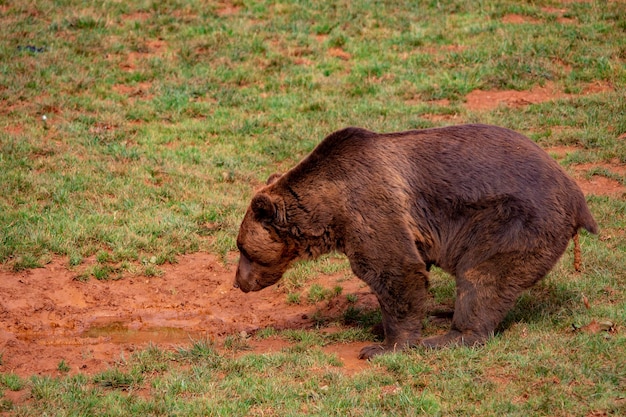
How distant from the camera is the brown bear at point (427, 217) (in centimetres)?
729

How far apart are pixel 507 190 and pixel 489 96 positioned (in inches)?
244

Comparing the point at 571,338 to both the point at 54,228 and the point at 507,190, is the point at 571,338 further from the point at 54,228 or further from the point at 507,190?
the point at 54,228

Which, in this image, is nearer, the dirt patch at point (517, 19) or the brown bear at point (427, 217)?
the brown bear at point (427, 217)

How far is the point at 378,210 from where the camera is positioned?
7.53 meters

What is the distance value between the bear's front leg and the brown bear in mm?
10

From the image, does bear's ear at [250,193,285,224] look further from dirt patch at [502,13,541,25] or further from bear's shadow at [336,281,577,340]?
dirt patch at [502,13,541,25]

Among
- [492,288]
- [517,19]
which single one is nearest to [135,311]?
[492,288]

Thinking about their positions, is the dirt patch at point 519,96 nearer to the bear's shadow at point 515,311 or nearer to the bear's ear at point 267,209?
the bear's shadow at point 515,311

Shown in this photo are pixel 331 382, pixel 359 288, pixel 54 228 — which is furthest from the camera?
pixel 54 228

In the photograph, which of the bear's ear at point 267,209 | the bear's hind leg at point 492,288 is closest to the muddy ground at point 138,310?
the bear's hind leg at point 492,288

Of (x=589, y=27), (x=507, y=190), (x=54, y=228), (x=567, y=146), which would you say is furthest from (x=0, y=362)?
(x=589, y=27)

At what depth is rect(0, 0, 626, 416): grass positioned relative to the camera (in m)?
6.56

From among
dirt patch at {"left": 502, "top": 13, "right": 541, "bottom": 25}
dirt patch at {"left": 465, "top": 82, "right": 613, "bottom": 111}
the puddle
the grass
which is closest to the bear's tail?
the grass

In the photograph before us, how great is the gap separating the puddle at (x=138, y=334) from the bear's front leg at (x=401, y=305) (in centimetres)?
200
